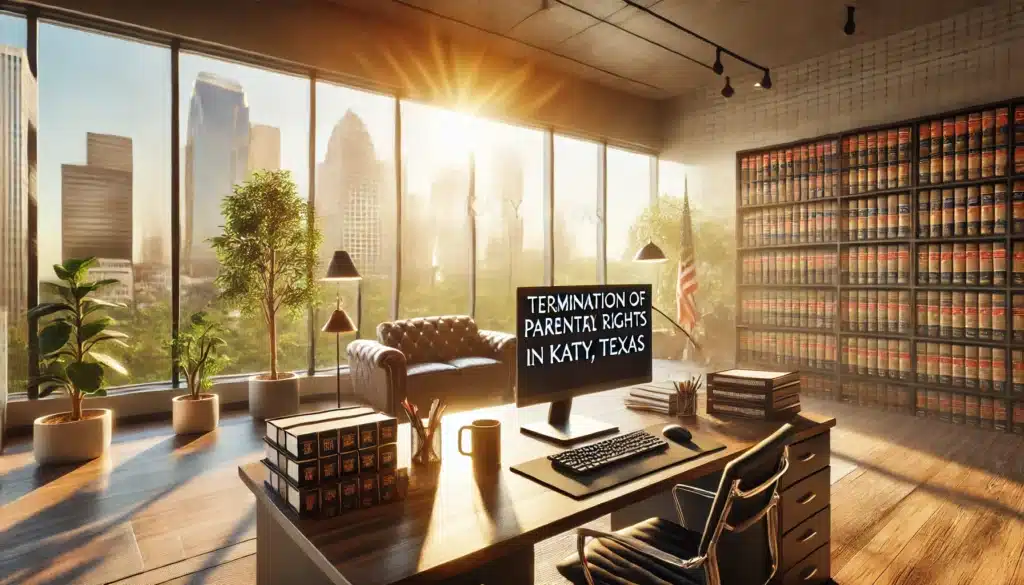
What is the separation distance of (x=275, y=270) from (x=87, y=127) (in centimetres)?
182

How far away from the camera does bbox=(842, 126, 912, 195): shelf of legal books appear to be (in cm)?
478

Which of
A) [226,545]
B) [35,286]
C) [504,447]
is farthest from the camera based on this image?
[35,286]

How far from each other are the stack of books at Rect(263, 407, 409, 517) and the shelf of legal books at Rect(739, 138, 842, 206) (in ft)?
17.5

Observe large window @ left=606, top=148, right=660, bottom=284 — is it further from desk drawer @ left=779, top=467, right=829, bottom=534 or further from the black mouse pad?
the black mouse pad

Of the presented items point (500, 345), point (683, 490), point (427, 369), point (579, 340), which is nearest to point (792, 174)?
point (500, 345)

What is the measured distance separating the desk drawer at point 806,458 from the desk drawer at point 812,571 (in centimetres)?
33

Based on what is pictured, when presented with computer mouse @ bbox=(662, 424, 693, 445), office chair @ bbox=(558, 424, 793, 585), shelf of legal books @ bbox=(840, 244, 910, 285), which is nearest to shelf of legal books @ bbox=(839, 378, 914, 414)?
shelf of legal books @ bbox=(840, 244, 910, 285)

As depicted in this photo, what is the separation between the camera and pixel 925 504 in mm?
2957

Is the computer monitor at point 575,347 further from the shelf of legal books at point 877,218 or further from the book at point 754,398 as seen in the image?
the shelf of legal books at point 877,218

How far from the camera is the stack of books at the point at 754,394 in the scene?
78.2 inches

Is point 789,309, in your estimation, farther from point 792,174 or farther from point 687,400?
point 687,400

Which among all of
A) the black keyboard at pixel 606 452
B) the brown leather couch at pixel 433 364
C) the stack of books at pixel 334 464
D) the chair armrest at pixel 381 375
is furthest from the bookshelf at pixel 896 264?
the stack of books at pixel 334 464

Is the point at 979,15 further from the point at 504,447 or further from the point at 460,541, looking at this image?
the point at 460,541

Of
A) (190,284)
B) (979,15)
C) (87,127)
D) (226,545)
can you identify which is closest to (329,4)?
(87,127)
